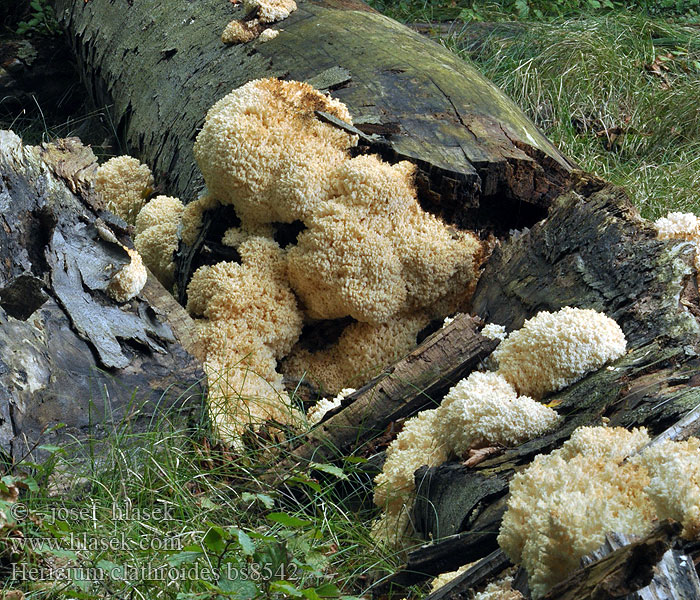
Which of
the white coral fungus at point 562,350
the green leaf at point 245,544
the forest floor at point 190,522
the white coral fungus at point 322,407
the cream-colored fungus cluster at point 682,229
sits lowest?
the white coral fungus at point 322,407

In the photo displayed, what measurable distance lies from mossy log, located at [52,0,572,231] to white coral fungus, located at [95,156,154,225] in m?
0.11

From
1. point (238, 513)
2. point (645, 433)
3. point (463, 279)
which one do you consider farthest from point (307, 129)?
point (645, 433)

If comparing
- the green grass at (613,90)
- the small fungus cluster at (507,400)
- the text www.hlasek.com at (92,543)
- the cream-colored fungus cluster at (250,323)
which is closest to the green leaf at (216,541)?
the text www.hlasek.com at (92,543)

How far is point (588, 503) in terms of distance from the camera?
1690 millimetres

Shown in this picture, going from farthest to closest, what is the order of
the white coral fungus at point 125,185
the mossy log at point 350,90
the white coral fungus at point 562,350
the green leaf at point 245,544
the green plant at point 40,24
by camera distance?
1. the green plant at point 40,24
2. the white coral fungus at point 125,185
3. the mossy log at point 350,90
4. the white coral fungus at point 562,350
5. the green leaf at point 245,544

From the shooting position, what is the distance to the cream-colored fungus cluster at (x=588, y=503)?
164cm

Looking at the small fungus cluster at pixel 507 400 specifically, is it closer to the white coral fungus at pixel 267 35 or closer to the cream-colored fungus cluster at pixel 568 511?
the cream-colored fungus cluster at pixel 568 511

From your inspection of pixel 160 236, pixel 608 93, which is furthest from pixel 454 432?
pixel 608 93

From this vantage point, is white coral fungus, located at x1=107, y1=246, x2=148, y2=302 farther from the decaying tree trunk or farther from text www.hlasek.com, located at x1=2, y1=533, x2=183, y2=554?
text www.hlasek.com, located at x1=2, y1=533, x2=183, y2=554

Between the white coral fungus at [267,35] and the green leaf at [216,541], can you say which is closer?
the green leaf at [216,541]

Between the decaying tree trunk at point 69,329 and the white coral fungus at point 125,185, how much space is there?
102cm

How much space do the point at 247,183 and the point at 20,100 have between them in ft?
13.7

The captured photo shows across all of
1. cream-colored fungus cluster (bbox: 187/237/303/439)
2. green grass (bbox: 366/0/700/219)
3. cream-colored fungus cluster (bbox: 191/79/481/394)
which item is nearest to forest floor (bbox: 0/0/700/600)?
cream-colored fungus cluster (bbox: 187/237/303/439)

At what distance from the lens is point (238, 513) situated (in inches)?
98.4
